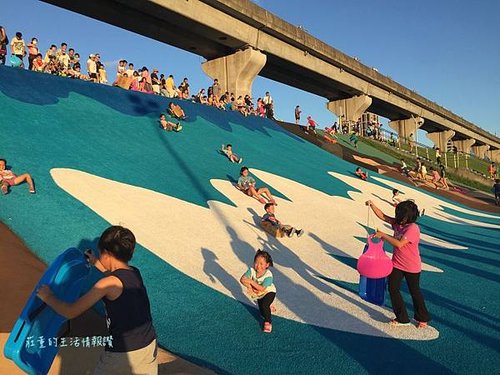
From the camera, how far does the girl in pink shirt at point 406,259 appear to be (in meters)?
4.92

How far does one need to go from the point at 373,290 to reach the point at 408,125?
50.0 meters

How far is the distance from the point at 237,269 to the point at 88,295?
502 cm

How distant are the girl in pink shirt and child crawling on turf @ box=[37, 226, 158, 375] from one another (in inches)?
127

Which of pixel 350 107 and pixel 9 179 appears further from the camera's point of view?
pixel 350 107

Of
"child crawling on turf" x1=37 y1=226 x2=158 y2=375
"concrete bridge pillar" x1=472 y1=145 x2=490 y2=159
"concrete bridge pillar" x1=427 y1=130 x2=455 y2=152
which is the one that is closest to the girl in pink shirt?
"child crawling on turf" x1=37 y1=226 x2=158 y2=375

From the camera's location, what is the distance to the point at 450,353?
176 inches

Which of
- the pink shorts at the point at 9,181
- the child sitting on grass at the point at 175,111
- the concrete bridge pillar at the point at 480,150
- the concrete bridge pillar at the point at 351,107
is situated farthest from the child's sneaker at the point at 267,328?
the concrete bridge pillar at the point at 480,150

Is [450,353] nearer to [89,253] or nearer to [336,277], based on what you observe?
[336,277]

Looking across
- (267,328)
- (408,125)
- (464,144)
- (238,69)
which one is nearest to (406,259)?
(267,328)

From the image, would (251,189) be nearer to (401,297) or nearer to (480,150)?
(401,297)

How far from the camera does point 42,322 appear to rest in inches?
110

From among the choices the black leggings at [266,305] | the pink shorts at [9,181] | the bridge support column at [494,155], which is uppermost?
the bridge support column at [494,155]

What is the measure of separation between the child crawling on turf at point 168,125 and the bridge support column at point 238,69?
13.3m

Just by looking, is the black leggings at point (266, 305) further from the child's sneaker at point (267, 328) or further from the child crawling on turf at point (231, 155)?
the child crawling on turf at point (231, 155)
